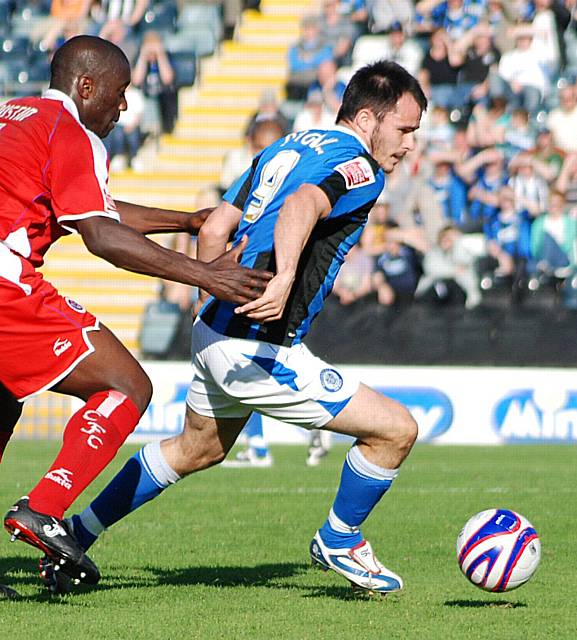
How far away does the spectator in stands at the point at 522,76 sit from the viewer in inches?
717

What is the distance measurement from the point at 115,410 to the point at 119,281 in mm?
13515

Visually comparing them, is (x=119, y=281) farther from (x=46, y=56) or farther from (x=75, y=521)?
(x=75, y=521)

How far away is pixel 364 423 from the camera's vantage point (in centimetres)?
593

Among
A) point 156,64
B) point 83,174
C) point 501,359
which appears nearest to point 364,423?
point 83,174

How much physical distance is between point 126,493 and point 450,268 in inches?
403

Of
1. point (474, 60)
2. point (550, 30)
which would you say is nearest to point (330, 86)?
point (474, 60)

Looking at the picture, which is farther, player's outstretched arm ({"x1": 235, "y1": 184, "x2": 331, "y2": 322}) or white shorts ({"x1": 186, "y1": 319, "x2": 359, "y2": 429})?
white shorts ({"x1": 186, "y1": 319, "x2": 359, "y2": 429})

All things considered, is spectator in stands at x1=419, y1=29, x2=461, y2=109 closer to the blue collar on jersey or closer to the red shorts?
the blue collar on jersey

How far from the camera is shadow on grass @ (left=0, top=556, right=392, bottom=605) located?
6160mm

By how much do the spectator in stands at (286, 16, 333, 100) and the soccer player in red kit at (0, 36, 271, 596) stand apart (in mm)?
14841

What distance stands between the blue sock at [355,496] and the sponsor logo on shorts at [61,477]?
52.1 inches

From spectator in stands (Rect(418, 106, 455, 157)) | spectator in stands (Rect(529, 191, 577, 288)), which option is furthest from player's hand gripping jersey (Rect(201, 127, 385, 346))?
spectator in stands (Rect(418, 106, 455, 157))

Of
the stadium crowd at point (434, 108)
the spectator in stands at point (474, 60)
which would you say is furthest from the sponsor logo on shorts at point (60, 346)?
the spectator in stands at point (474, 60)

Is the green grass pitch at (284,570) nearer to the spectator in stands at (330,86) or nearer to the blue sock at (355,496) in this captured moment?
the blue sock at (355,496)
